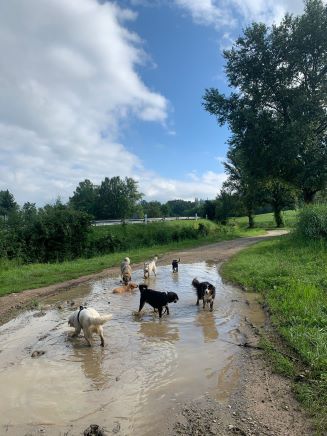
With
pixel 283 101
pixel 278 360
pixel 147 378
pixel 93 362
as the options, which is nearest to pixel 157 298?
pixel 93 362

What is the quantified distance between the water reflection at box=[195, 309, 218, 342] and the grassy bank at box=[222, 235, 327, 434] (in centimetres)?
128

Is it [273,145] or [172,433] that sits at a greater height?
[273,145]

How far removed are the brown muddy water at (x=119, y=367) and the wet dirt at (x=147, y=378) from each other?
0.05 ft

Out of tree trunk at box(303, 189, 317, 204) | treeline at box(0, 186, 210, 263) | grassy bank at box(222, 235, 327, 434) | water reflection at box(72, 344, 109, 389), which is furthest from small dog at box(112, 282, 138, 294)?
tree trunk at box(303, 189, 317, 204)

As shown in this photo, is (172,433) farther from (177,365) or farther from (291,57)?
(291,57)

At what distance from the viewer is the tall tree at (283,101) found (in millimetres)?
30672

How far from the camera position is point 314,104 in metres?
30.7

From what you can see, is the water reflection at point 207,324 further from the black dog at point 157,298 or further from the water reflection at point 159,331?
the black dog at point 157,298

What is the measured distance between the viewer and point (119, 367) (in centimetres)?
678

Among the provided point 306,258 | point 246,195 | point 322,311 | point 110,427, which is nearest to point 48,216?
point 306,258

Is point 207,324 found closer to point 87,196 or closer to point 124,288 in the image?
point 124,288

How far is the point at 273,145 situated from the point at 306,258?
1681 cm

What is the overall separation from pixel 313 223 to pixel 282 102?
1646 cm

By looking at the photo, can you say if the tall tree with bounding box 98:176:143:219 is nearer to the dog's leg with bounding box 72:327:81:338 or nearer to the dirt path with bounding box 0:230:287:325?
the dirt path with bounding box 0:230:287:325
